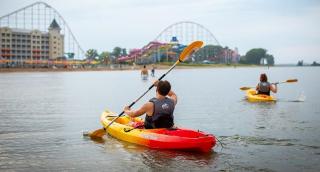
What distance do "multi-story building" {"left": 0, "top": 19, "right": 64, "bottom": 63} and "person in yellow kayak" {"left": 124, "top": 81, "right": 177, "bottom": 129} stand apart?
14394 centimetres

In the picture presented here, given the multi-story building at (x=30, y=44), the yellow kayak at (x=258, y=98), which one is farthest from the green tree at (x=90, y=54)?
the yellow kayak at (x=258, y=98)

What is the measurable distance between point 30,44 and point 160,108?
15663 centimetres

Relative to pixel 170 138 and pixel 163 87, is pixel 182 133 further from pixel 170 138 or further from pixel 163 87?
pixel 163 87

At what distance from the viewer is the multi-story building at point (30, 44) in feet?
493

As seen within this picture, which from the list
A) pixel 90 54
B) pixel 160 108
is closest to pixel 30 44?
pixel 90 54

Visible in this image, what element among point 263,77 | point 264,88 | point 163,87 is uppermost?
point 163,87

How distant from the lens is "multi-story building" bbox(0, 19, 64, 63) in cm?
15012

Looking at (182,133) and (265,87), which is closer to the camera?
(182,133)

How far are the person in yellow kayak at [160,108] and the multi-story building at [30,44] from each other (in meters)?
144

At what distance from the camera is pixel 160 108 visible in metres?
10.2

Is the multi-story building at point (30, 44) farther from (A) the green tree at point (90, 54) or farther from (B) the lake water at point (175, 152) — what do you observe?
(B) the lake water at point (175, 152)

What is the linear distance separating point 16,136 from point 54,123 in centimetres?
272

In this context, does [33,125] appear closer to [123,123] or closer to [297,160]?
[123,123]

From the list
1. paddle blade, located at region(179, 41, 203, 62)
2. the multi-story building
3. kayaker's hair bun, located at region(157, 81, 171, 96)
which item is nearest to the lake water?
kayaker's hair bun, located at region(157, 81, 171, 96)
